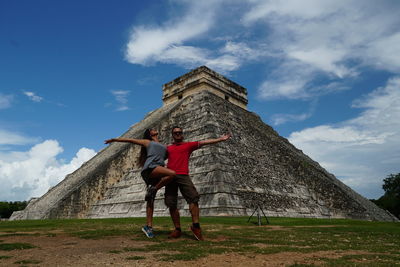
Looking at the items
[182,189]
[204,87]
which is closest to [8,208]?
[204,87]

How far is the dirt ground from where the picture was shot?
3.91 meters

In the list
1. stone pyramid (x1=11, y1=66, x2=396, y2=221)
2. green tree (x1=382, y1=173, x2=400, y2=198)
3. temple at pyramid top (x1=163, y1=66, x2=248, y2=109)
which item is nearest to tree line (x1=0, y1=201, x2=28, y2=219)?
stone pyramid (x1=11, y1=66, x2=396, y2=221)

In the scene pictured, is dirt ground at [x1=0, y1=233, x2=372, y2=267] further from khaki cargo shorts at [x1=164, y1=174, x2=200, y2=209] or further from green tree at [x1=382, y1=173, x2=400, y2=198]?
green tree at [x1=382, y1=173, x2=400, y2=198]

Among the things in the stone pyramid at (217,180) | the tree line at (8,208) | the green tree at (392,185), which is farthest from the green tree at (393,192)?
the tree line at (8,208)

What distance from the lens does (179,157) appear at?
5977 mm

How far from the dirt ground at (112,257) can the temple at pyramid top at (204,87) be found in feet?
55.3

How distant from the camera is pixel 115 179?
1656cm

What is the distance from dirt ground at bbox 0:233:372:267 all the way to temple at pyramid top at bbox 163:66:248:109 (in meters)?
16.9

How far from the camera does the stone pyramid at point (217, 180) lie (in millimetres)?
13305

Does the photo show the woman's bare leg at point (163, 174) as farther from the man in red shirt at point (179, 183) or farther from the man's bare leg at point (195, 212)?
the man's bare leg at point (195, 212)

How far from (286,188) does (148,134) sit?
462 inches

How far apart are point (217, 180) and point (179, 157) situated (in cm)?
714

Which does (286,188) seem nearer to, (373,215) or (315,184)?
(315,184)

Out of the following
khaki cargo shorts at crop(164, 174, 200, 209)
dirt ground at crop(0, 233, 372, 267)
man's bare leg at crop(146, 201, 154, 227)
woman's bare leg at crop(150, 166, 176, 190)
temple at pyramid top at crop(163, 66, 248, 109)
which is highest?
temple at pyramid top at crop(163, 66, 248, 109)
